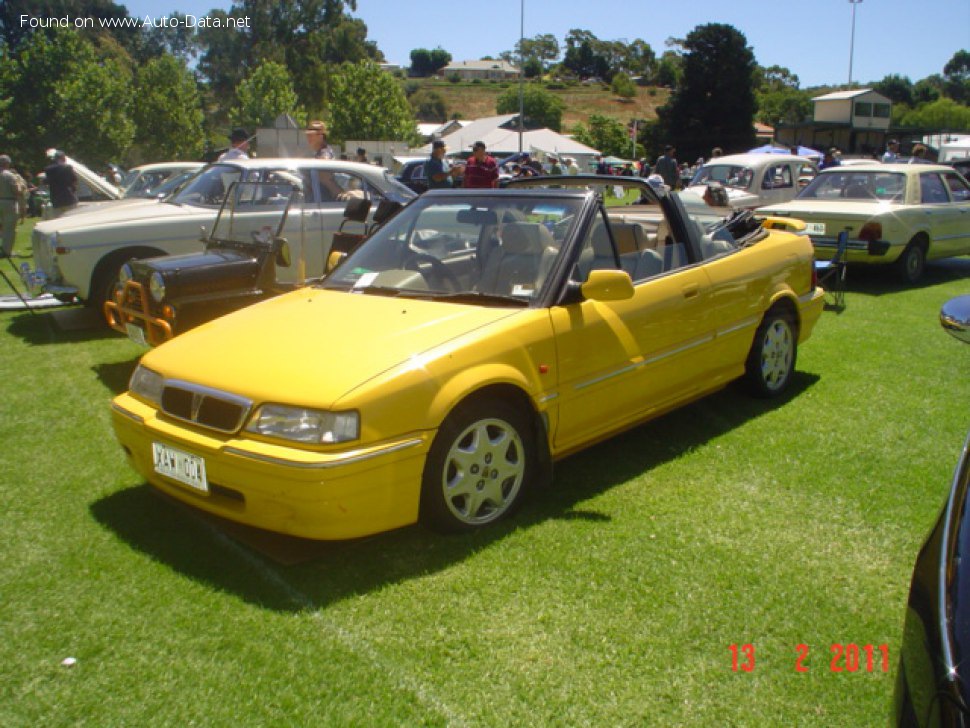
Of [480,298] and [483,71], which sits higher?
[483,71]

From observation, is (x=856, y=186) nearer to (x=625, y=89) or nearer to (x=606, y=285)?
(x=606, y=285)

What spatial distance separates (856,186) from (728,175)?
3774mm

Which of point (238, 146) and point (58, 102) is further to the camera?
point (58, 102)

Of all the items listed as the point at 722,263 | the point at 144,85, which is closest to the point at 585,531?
the point at 722,263

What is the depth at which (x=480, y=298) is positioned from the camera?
4012mm

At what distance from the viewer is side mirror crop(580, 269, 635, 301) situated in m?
3.83

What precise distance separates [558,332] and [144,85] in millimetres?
54665

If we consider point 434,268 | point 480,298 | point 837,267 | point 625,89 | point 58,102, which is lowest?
point 837,267

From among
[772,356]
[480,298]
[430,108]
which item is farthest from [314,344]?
[430,108]

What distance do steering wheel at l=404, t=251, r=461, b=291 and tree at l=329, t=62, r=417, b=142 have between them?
188ft

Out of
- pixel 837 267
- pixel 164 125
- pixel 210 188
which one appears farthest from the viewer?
pixel 164 125

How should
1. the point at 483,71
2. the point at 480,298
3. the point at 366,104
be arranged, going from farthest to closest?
the point at 483,71
the point at 366,104
the point at 480,298

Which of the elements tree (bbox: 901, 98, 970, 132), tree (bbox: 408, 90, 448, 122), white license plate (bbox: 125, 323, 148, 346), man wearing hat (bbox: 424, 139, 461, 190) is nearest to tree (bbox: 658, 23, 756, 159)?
tree (bbox: 901, 98, 970, 132)

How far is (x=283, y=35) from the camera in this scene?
80.5 meters
